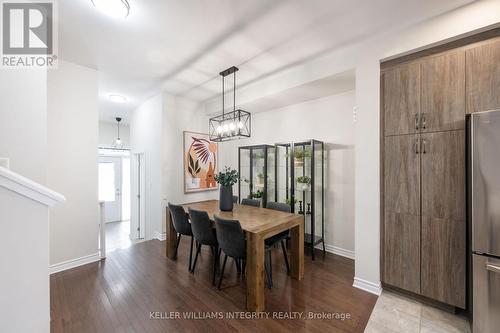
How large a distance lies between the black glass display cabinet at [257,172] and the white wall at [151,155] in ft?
5.78

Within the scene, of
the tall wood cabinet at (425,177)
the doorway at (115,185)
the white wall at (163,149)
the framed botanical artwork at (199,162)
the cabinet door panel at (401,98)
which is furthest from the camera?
the doorway at (115,185)

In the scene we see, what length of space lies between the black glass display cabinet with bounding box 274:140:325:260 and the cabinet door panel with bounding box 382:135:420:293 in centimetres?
119

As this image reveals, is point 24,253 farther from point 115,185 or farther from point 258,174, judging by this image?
point 115,185

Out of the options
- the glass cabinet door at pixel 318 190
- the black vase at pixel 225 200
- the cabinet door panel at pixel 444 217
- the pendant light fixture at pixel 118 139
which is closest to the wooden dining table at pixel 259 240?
the black vase at pixel 225 200

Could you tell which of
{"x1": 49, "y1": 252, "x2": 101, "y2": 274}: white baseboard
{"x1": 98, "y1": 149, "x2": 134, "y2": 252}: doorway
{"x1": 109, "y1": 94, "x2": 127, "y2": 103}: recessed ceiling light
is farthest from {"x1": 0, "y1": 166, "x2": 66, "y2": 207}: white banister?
{"x1": 98, "y1": 149, "x2": 134, "y2": 252}: doorway

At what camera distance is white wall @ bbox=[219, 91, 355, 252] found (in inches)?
134

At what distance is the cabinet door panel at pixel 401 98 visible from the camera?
86.9 inches

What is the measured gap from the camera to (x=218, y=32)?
7.73 feet

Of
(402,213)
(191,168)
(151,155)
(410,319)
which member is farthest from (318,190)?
(151,155)

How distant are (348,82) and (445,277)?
8.54 ft

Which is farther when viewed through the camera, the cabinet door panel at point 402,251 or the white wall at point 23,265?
the cabinet door panel at point 402,251

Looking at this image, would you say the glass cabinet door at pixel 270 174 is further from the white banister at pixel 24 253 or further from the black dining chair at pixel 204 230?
the white banister at pixel 24 253

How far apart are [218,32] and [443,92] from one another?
246 cm

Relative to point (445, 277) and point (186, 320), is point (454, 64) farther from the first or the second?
point (186, 320)
